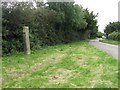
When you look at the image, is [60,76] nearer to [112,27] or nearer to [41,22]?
[41,22]

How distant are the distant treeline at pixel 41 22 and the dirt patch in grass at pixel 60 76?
24.5 feet

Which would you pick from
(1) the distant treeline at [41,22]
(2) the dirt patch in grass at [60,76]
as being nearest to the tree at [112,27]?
(1) the distant treeline at [41,22]

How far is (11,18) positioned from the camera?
16.3 meters

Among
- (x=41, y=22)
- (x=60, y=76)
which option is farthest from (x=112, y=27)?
(x=60, y=76)

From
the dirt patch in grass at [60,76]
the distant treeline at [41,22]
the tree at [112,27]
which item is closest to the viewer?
the dirt patch in grass at [60,76]

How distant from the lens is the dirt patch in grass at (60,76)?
7203 millimetres

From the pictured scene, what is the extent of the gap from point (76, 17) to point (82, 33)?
10.3 metres

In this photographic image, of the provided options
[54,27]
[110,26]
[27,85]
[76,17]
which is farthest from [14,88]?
[110,26]

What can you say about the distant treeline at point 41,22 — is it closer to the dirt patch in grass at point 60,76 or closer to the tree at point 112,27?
the dirt patch in grass at point 60,76

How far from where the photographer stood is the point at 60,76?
7902 millimetres

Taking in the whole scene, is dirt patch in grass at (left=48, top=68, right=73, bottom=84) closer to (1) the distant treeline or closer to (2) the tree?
(1) the distant treeline

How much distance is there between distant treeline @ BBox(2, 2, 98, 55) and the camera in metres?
16.1

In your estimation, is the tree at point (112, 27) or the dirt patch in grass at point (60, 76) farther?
the tree at point (112, 27)

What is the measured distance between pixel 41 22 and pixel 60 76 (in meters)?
15.9
